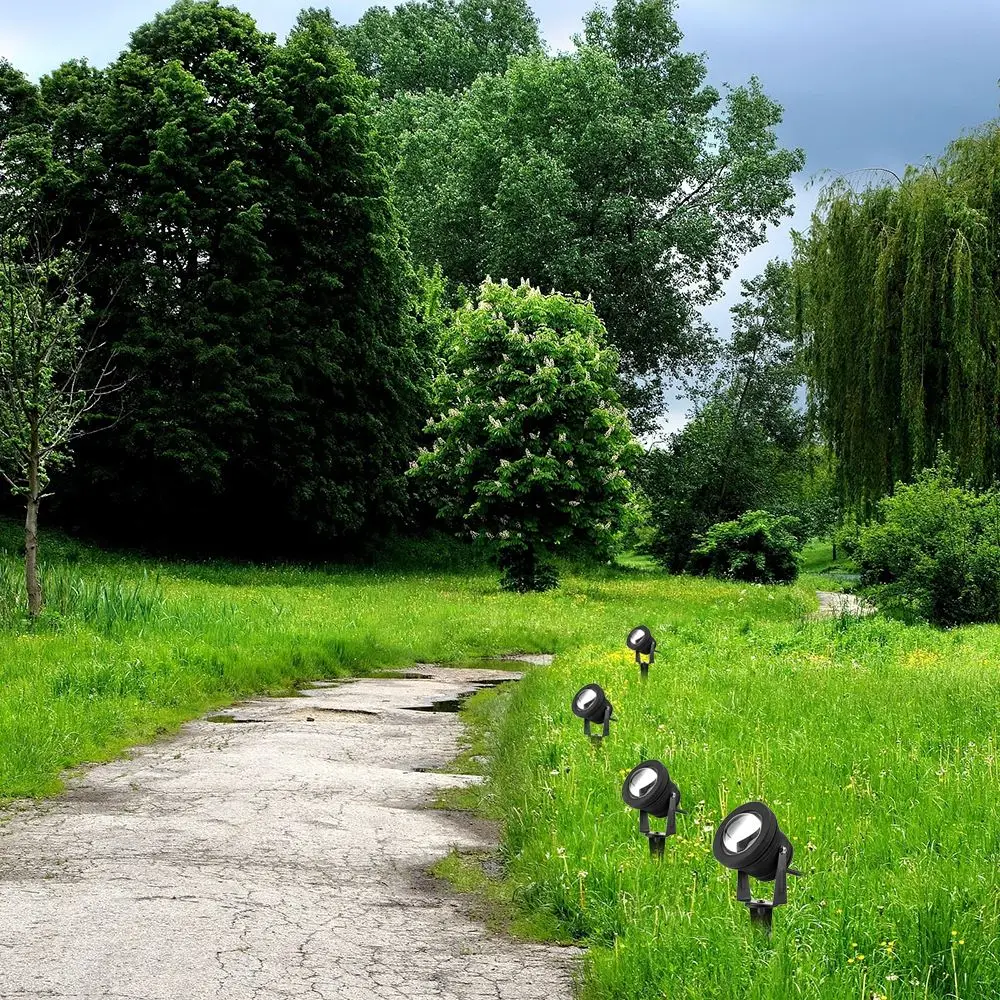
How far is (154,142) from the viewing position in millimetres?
32031

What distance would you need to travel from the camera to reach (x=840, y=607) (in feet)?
92.9

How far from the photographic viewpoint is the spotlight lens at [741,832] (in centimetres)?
448

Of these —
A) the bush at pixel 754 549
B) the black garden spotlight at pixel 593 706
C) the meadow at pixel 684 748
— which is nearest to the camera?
the meadow at pixel 684 748

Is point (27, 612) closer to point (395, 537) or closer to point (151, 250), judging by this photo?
point (151, 250)

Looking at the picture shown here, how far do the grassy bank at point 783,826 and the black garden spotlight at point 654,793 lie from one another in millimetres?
295

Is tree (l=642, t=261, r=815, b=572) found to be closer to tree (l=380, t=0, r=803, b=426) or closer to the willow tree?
tree (l=380, t=0, r=803, b=426)

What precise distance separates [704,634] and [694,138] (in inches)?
1279

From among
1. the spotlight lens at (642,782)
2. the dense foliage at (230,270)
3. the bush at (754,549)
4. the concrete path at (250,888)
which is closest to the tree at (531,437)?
the dense foliage at (230,270)

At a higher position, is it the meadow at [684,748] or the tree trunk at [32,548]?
the tree trunk at [32,548]

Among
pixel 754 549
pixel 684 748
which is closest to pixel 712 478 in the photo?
pixel 754 549

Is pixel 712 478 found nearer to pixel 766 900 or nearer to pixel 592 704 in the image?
pixel 592 704

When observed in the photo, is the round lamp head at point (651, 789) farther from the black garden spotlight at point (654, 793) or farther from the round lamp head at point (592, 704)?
the round lamp head at point (592, 704)

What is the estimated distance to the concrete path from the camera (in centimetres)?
484

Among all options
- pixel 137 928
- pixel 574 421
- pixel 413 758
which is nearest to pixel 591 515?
pixel 574 421
